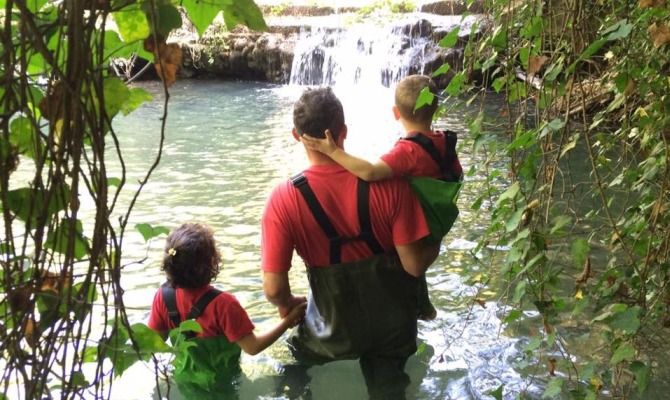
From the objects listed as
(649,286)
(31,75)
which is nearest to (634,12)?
(649,286)

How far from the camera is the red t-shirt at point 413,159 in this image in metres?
2.95

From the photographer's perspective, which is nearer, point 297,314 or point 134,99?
point 134,99

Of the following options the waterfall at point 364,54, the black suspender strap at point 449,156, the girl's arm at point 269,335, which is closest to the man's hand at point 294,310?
the girl's arm at point 269,335

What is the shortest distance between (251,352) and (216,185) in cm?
554

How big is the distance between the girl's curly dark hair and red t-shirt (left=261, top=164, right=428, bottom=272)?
0.31 m

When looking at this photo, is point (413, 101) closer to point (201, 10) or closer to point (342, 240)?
point (342, 240)

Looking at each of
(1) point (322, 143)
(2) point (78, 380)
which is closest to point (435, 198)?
(1) point (322, 143)

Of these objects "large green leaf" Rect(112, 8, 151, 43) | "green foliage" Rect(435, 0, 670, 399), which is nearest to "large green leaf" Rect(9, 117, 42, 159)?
"large green leaf" Rect(112, 8, 151, 43)

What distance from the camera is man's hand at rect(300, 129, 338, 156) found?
284 centimetres

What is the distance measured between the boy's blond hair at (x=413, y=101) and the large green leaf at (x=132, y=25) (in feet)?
5.72

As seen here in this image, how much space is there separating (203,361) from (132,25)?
2.09 meters

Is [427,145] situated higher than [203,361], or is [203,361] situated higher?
[427,145]

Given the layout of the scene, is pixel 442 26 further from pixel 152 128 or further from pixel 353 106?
pixel 152 128

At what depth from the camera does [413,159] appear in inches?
118
